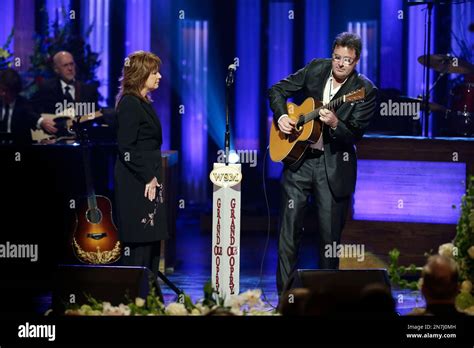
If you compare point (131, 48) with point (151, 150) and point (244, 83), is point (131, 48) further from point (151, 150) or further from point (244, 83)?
point (151, 150)

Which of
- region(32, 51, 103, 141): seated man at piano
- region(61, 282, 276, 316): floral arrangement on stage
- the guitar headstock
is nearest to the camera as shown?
region(61, 282, 276, 316): floral arrangement on stage

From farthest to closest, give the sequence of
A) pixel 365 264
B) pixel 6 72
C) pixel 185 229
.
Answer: pixel 185 229
pixel 6 72
pixel 365 264

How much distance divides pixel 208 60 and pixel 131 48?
3.44 ft

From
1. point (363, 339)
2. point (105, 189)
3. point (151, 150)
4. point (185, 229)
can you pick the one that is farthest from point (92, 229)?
point (363, 339)

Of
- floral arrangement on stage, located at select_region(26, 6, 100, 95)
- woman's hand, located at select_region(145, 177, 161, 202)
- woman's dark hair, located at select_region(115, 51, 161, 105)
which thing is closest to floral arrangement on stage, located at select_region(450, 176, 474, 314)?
woman's hand, located at select_region(145, 177, 161, 202)

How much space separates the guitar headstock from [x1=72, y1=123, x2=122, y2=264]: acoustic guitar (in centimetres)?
227

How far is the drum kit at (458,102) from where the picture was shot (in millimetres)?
8648

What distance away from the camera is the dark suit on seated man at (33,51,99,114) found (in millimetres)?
8914

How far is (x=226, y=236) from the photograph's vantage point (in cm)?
660

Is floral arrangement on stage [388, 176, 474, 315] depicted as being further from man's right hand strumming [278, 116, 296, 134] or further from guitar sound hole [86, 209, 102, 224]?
guitar sound hole [86, 209, 102, 224]

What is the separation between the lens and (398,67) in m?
11.8
